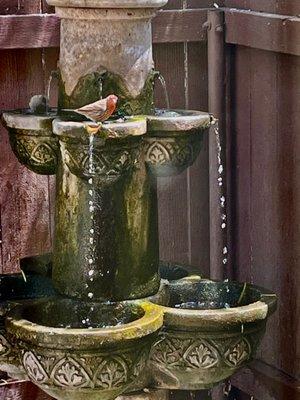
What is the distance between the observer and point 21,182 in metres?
5.95

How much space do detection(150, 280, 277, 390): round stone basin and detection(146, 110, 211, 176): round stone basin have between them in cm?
59

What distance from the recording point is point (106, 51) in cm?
500

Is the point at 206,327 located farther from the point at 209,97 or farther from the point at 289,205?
the point at 209,97

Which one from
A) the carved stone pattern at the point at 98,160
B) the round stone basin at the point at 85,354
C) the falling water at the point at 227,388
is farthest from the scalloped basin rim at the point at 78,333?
the falling water at the point at 227,388

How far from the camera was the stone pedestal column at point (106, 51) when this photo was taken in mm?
4957

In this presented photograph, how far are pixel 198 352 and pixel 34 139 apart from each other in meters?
1.10

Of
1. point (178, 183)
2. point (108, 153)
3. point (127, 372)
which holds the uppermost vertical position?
point (108, 153)

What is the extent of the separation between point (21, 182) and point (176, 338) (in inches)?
53.6

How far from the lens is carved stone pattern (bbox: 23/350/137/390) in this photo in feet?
15.3

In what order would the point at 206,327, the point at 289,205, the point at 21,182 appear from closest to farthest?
the point at 206,327 → the point at 289,205 → the point at 21,182

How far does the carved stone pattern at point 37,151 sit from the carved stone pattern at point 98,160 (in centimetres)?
25

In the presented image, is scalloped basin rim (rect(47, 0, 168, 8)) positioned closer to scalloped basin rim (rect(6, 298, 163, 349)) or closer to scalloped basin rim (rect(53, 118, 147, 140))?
scalloped basin rim (rect(53, 118, 147, 140))

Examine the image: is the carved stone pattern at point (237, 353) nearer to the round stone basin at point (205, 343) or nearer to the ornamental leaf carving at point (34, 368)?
the round stone basin at point (205, 343)

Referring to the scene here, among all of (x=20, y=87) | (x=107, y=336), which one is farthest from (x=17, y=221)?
(x=107, y=336)
